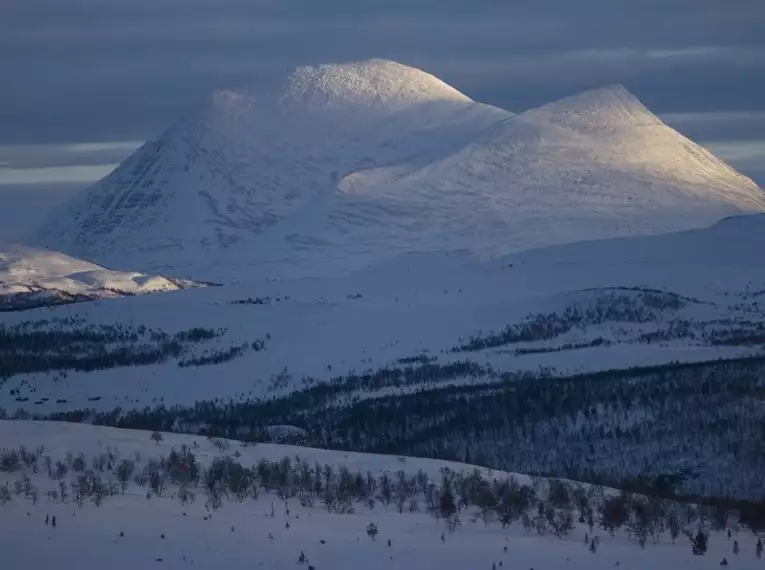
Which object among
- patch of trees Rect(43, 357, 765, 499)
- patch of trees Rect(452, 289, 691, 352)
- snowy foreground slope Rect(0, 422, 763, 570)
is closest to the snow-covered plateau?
snowy foreground slope Rect(0, 422, 763, 570)

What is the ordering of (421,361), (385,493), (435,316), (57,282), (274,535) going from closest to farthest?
(274,535) < (385,493) < (421,361) < (435,316) < (57,282)

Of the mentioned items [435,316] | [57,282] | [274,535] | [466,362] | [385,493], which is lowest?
[466,362]

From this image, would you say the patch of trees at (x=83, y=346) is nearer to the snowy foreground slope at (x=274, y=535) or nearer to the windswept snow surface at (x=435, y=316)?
the windswept snow surface at (x=435, y=316)

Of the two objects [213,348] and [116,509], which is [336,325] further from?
[116,509]

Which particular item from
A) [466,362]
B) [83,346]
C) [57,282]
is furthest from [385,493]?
[57,282]

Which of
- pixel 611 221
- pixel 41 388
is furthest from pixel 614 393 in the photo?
pixel 611 221

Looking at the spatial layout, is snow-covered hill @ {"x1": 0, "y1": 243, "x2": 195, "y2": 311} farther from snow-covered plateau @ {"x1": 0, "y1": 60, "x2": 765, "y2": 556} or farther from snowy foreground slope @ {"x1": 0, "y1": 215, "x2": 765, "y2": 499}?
snowy foreground slope @ {"x1": 0, "y1": 215, "x2": 765, "y2": 499}

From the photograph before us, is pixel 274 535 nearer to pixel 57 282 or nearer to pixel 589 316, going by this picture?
pixel 589 316
